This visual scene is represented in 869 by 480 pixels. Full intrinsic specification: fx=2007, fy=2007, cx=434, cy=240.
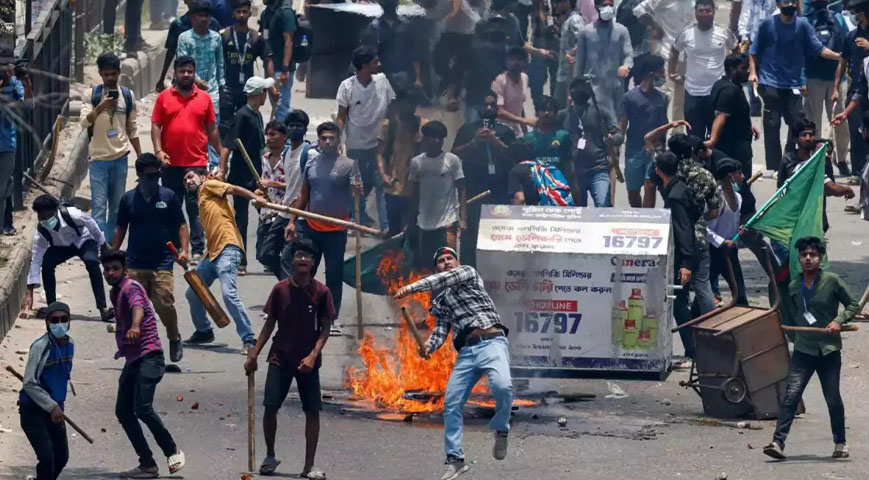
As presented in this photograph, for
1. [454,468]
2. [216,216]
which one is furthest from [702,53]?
[454,468]

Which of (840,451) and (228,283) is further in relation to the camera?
(228,283)

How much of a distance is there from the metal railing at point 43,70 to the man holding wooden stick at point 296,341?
5138mm

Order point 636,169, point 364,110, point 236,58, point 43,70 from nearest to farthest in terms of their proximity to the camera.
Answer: point 364,110, point 43,70, point 636,169, point 236,58

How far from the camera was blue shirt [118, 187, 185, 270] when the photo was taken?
540 inches

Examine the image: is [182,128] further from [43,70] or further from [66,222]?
[43,70]

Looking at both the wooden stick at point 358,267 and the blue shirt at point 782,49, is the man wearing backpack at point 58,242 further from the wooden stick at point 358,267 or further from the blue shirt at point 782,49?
the blue shirt at point 782,49

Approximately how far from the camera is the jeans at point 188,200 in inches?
628

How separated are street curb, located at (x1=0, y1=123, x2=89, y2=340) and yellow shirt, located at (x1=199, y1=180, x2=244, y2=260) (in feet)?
5.03

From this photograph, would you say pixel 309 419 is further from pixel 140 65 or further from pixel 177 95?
pixel 140 65

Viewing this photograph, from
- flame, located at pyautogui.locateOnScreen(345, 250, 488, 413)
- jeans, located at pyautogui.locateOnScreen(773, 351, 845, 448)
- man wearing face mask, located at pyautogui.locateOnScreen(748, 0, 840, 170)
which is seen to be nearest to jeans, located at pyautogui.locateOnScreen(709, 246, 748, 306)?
flame, located at pyautogui.locateOnScreen(345, 250, 488, 413)

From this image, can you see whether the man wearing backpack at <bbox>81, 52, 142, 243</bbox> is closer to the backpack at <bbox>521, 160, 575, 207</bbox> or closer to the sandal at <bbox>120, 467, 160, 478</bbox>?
the backpack at <bbox>521, 160, 575, 207</bbox>

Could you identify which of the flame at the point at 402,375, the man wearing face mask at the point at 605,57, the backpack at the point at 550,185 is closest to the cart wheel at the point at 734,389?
the flame at the point at 402,375

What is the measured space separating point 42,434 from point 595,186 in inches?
273

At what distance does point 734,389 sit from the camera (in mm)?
12922
